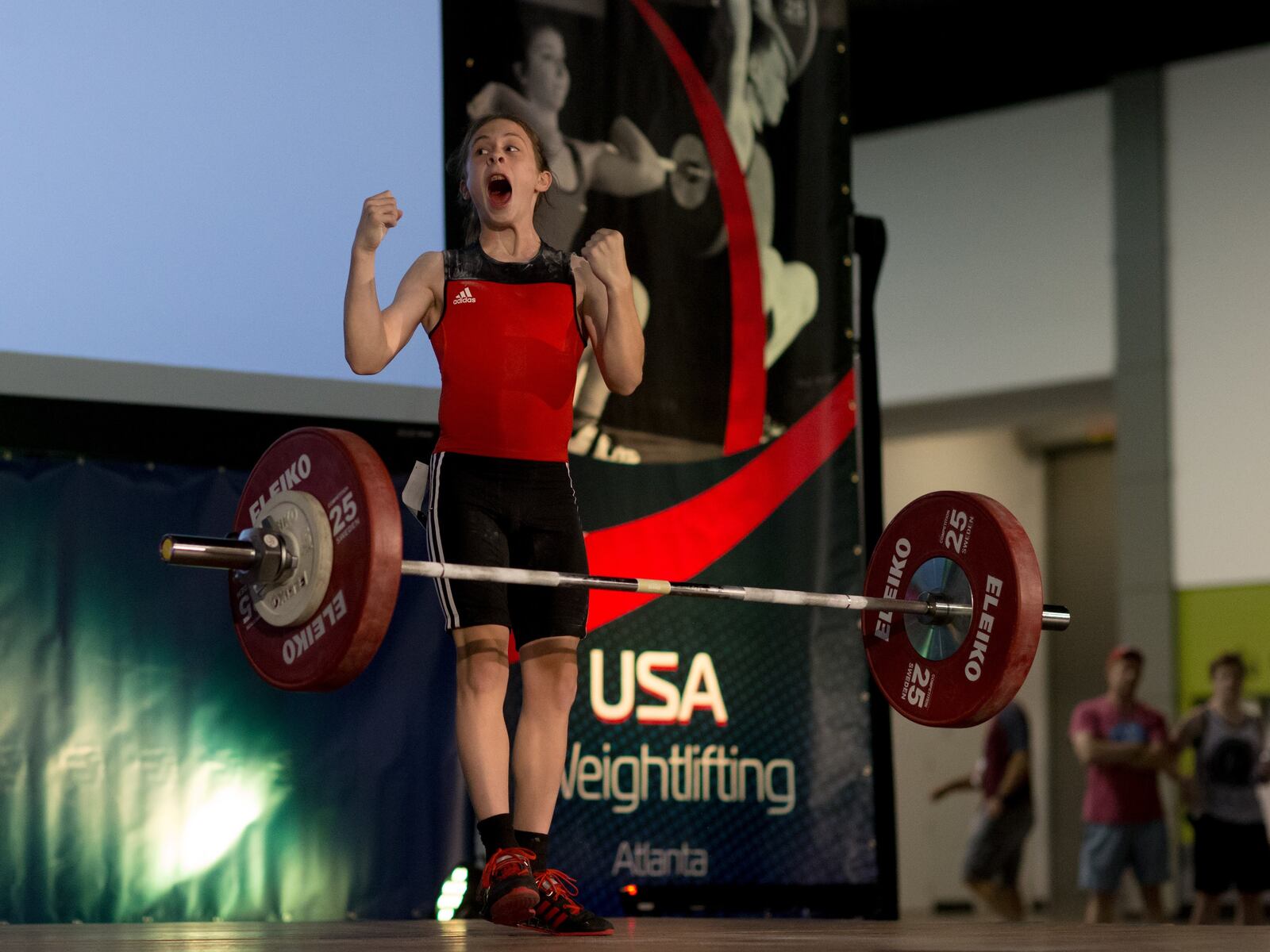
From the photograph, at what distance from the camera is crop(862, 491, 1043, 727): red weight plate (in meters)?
3.14

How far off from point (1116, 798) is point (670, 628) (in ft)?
9.34

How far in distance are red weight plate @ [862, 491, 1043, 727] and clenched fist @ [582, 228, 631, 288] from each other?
2.52 feet

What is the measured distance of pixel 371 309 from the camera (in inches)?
117

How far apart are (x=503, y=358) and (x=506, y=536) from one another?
32cm

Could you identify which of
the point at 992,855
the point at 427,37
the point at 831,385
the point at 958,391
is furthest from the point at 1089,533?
the point at 427,37

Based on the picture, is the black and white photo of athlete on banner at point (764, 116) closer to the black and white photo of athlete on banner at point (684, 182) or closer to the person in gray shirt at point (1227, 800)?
the black and white photo of athlete on banner at point (684, 182)

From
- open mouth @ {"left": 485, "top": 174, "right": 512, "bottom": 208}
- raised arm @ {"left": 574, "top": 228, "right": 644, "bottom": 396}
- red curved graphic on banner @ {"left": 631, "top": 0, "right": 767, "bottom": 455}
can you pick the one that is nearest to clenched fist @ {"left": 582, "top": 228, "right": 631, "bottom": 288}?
raised arm @ {"left": 574, "top": 228, "right": 644, "bottom": 396}

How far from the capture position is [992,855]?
721cm

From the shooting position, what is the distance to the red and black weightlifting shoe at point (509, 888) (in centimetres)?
279

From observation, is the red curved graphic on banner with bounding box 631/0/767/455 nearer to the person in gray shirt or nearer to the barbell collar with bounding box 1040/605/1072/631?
the barbell collar with bounding box 1040/605/1072/631

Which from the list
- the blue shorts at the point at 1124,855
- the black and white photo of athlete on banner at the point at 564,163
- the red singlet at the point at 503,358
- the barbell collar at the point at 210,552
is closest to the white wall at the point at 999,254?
the blue shorts at the point at 1124,855

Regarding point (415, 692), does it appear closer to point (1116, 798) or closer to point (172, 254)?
point (172, 254)

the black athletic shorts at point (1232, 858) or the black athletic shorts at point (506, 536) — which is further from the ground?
the black athletic shorts at point (506, 536)

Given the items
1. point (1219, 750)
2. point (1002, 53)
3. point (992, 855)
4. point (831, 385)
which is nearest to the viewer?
point (831, 385)
